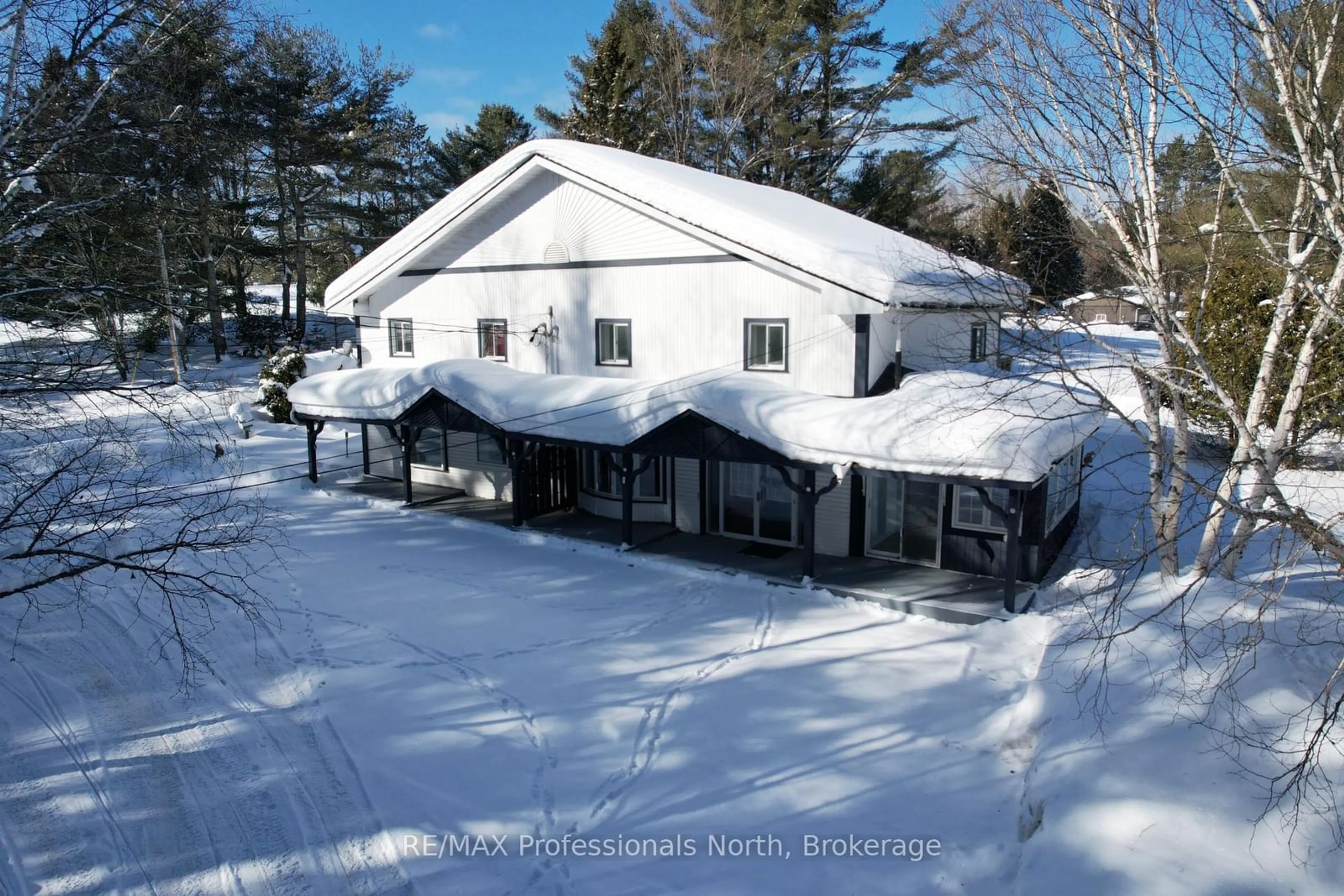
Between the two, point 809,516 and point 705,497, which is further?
point 705,497

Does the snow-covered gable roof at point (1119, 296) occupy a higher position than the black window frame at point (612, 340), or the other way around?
the snow-covered gable roof at point (1119, 296)

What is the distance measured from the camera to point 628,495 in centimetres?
1372

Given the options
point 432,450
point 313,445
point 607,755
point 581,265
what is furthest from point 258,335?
point 607,755

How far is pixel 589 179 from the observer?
49.1 ft

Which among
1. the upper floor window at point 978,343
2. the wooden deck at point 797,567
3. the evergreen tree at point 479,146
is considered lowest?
the wooden deck at point 797,567

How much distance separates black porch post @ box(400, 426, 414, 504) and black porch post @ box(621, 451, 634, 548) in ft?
15.2

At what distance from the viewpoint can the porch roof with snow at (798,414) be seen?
10875 mm

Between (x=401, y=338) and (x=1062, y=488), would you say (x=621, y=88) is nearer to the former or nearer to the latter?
(x=401, y=338)

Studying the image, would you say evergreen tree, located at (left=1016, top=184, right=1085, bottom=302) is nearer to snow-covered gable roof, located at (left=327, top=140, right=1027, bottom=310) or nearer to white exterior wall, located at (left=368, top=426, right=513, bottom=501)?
snow-covered gable roof, located at (left=327, top=140, right=1027, bottom=310)

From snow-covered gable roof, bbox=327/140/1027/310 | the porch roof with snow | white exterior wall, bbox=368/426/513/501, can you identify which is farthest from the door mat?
white exterior wall, bbox=368/426/513/501

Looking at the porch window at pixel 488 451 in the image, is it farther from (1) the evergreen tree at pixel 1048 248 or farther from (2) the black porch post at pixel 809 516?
(1) the evergreen tree at pixel 1048 248

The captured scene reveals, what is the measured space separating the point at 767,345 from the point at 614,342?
3.34m

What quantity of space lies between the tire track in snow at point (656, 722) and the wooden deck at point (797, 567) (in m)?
1.41

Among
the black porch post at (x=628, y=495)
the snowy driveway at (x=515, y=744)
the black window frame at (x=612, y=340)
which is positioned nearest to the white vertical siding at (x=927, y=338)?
the black porch post at (x=628, y=495)
